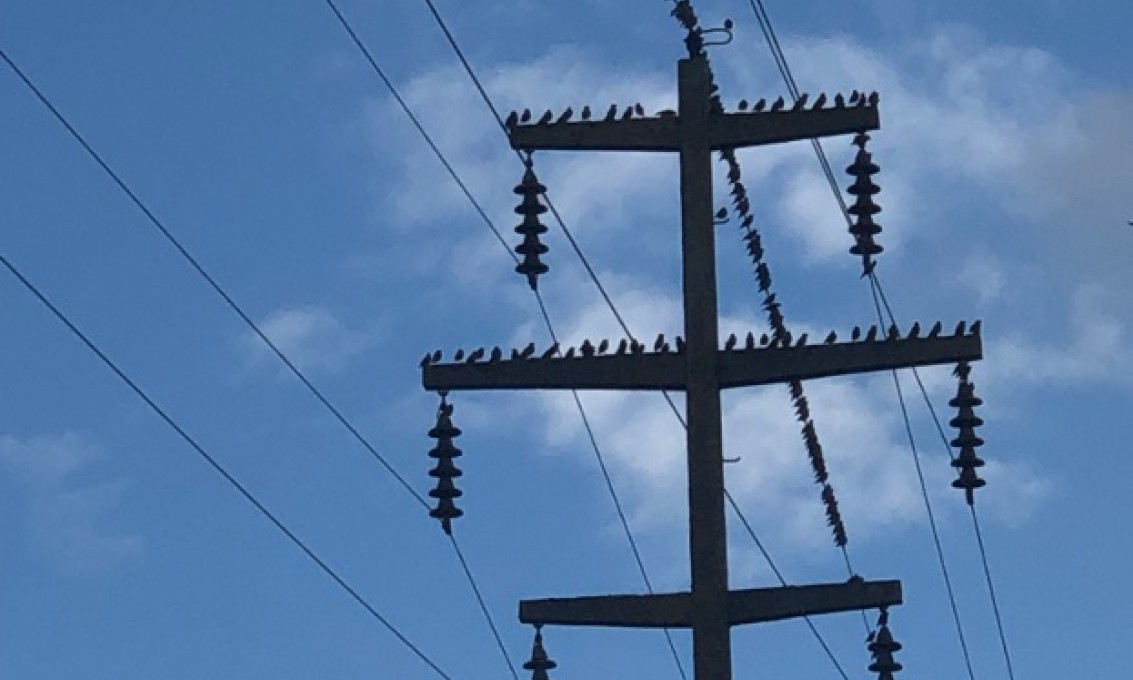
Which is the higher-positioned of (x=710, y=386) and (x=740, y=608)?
(x=710, y=386)

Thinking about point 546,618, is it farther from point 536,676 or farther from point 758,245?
point 758,245

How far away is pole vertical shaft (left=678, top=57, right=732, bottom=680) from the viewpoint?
2283cm

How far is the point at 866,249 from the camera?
2294 cm

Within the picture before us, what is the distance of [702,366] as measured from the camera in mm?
23312

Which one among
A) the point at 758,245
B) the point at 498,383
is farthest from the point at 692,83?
the point at 498,383

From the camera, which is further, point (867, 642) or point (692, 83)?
point (692, 83)

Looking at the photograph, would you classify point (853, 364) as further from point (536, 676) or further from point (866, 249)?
point (536, 676)

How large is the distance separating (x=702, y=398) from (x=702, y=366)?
0.26 meters

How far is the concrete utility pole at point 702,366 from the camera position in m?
22.8

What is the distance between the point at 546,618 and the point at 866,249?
3927mm

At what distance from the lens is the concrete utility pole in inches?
899

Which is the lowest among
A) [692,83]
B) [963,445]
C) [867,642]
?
[867,642]

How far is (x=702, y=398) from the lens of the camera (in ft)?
76.3

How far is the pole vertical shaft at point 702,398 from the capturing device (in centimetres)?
2283
